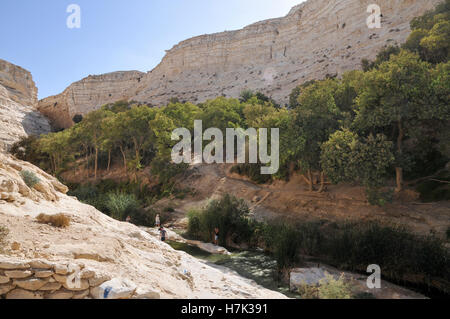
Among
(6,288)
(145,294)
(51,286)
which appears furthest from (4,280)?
(145,294)

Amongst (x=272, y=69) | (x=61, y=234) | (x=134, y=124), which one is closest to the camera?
(x=61, y=234)

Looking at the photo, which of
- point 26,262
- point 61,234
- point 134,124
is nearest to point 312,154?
point 61,234

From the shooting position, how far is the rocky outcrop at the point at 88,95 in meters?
77.8

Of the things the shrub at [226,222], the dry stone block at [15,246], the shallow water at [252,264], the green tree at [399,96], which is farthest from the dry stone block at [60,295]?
the green tree at [399,96]

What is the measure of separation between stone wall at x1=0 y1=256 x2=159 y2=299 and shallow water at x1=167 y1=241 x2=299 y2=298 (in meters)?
6.45

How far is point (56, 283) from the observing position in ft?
15.1

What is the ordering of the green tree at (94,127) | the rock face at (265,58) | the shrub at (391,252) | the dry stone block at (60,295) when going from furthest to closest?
the rock face at (265,58) → the green tree at (94,127) → the shrub at (391,252) → the dry stone block at (60,295)

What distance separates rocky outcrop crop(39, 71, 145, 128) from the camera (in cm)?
7781

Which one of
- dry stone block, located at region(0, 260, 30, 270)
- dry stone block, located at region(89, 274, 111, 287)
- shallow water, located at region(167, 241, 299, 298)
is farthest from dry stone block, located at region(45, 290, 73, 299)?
shallow water, located at region(167, 241, 299, 298)

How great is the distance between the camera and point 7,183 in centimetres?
816

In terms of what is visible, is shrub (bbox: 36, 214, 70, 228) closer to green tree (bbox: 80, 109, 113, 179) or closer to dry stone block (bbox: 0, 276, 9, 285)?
dry stone block (bbox: 0, 276, 9, 285)

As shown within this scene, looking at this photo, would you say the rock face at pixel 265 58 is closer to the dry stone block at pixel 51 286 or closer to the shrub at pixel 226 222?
the shrub at pixel 226 222

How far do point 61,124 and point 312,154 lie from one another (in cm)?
8097
